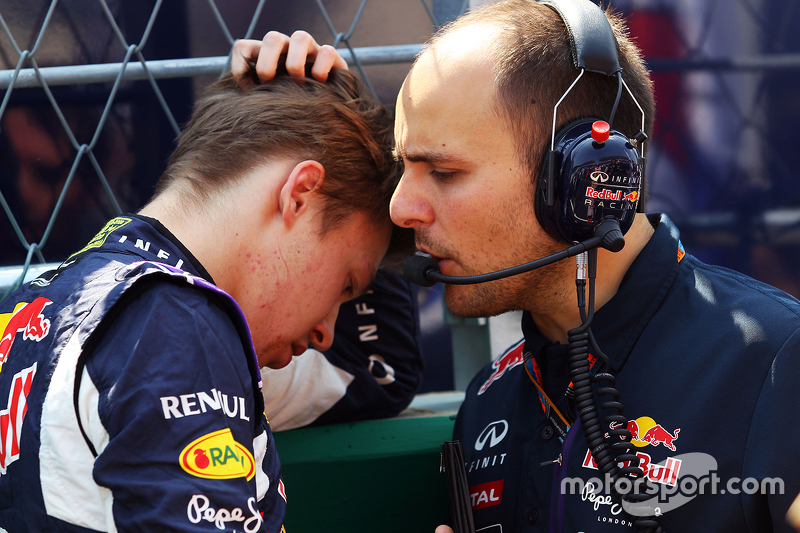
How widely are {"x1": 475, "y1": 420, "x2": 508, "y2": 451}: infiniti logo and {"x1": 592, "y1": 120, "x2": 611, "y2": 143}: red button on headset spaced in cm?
68

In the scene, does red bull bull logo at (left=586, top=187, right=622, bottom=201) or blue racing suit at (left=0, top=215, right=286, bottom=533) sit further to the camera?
red bull bull logo at (left=586, top=187, right=622, bottom=201)

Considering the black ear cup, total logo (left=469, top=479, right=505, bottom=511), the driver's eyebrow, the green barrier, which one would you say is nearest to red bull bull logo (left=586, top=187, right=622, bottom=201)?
the black ear cup

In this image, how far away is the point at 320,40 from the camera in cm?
191

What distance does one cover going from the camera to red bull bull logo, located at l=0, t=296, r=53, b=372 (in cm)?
104

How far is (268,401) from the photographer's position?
173 cm

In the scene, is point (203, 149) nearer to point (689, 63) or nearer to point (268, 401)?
point (268, 401)

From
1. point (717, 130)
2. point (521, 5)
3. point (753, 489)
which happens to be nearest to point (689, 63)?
point (717, 130)

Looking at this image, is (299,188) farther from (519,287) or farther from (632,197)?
(632,197)

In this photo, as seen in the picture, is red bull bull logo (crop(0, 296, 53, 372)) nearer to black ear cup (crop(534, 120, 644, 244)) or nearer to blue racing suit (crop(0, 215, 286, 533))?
blue racing suit (crop(0, 215, 286, 533))

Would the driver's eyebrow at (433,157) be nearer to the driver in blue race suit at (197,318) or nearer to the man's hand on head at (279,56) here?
the driver in blue race suit at (197,318)
